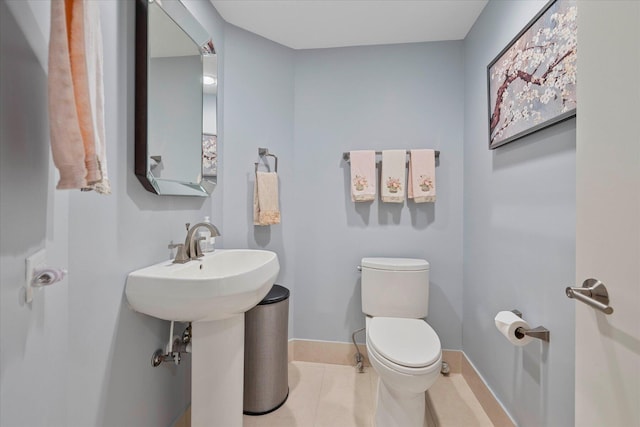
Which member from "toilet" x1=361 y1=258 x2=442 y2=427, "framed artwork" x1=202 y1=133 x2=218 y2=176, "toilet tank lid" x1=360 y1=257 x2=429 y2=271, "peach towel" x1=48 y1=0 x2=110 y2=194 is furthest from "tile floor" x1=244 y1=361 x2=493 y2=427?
"peach towel" x1=48 y1=0 x2=110 y2=194

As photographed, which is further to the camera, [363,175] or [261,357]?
[363,175]

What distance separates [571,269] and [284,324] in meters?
1.35

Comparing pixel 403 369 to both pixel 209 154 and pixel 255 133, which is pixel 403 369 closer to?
pixel 209 154

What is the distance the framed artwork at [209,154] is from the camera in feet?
5.28

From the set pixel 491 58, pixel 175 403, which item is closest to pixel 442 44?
pixel 491 58

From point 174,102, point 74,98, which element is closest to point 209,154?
point 174,102

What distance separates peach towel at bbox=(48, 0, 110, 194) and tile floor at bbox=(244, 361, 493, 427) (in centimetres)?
150

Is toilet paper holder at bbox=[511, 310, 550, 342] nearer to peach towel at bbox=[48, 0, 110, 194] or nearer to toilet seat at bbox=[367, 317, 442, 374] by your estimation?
toilet seat at bbox=[367, 317, 442, 374]

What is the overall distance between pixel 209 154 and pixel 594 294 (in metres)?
1.68

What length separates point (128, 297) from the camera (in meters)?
1.04

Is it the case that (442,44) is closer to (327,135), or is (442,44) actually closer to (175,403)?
(327,135)

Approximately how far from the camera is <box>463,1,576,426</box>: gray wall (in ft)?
3.44

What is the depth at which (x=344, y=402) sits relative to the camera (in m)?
1.68

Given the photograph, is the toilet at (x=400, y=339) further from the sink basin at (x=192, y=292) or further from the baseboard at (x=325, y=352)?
the sink basin at (x=192, y=292)
